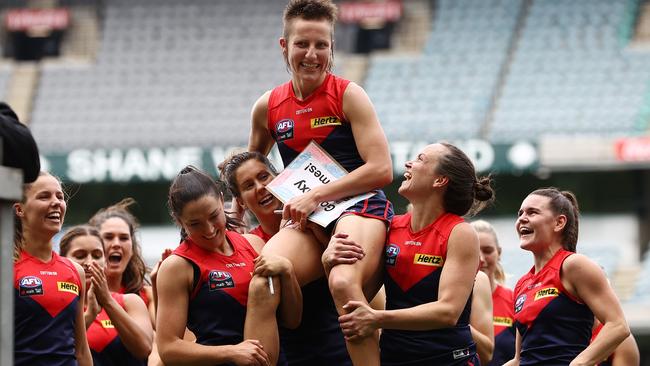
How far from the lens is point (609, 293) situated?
5.24 m

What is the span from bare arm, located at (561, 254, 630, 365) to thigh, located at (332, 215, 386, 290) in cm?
101

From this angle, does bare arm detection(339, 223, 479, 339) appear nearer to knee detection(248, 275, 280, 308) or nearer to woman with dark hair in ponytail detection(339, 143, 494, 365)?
woman with dark hair in ponytail detection(339, 143, 494, 365)

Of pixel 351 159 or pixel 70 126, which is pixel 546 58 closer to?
pixel 70 126

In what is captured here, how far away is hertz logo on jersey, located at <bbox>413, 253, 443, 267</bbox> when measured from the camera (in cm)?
489

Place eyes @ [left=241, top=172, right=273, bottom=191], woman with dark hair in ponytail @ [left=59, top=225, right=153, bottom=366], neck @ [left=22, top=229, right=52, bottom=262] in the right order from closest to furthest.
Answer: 1. neck @ [left=22, top=229, right=52, bottom=262]
2. eyes @ [left=241, top=172, right=273, bottom=191]
3. woman with dark hair in ponytail @ [left=59, top=225, right=153, bottom=366]

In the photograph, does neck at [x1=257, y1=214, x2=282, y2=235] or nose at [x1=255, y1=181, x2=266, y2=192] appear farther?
neck at [x1=257, y1=214, x2=282, y2=235]

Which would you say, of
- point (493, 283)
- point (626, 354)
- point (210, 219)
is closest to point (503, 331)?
point (493, 283)

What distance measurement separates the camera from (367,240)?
4.90 metres

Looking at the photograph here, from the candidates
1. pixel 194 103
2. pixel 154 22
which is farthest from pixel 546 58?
pixel 154 22

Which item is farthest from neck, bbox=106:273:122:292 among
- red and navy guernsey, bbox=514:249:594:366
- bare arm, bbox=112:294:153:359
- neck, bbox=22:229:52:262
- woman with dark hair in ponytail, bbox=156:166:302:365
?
red and navy guernsey, bbox=514:249:594:366

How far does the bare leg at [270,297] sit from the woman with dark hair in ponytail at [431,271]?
321 mm

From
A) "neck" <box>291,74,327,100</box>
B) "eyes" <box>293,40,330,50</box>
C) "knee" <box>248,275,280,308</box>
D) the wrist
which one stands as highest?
"eyes" <box>293,40,330,50</box>

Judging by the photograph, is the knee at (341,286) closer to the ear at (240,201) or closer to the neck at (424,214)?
the neck at (424,214)

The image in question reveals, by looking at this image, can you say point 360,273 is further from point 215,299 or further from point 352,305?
point 215,299
